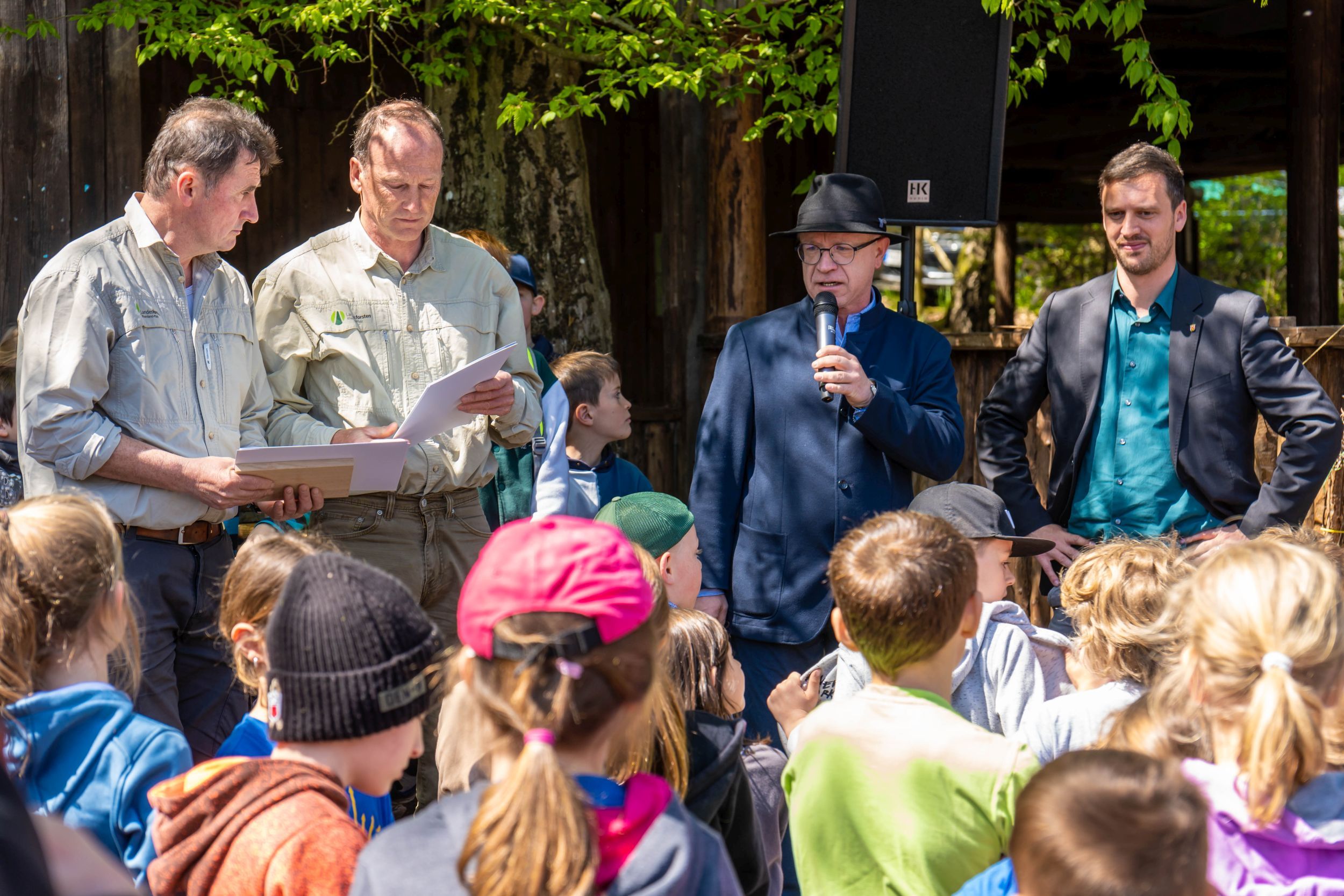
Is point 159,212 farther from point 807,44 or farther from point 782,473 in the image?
point 807,44

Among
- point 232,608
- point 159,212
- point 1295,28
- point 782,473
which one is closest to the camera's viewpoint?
point 232,608

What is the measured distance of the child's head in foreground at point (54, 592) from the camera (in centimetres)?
198

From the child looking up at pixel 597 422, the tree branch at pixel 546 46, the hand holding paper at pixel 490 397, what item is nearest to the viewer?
the hand holding paper at pixel 490 397

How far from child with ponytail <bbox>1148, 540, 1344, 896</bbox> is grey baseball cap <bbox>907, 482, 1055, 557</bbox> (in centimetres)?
112

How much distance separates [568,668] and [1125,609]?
149 cm

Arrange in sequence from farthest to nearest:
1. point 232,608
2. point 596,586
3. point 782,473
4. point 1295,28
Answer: point 1295,28
point 782,473
point 232,608
point 596,586

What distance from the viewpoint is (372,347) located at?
3.45 meters

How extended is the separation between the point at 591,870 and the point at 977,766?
0.77 meters

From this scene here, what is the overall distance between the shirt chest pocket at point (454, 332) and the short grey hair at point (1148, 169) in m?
1.79

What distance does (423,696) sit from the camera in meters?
1.82

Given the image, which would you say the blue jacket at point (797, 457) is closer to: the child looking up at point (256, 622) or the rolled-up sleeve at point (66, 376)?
the child looking up at point (256, 622)

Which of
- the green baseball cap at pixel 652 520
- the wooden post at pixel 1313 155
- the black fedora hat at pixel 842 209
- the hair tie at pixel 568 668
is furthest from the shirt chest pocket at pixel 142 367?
the wooden post at pixel 1313 155

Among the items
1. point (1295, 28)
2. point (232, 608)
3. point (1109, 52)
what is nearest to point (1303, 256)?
point (1295, 28)

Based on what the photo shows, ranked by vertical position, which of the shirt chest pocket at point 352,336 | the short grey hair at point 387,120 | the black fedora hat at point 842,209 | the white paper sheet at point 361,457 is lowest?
the white paper sheet at point 361,457
